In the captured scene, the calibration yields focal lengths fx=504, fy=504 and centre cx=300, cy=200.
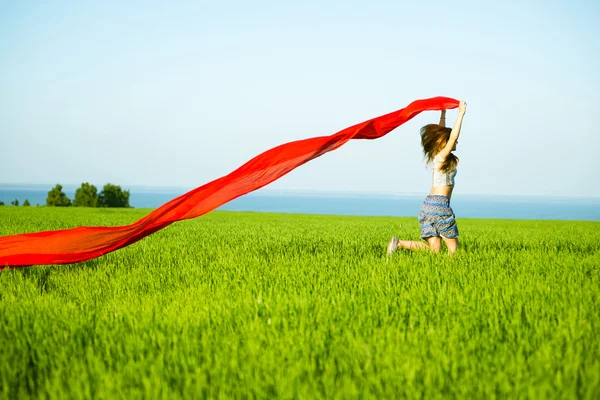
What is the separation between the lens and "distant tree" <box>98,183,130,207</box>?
164 feet

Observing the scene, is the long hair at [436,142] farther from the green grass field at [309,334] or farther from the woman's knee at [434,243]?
the green grass field at [309,334]

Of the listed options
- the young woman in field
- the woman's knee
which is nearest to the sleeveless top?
the young woman in field

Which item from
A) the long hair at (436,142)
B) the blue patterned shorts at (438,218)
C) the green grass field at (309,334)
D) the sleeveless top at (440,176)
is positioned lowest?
the green grass field at (309,334)

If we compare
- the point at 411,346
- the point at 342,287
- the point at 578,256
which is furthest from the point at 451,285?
the point at 578,256

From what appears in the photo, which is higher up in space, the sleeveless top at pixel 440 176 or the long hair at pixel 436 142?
the long hair at pixel 436 142

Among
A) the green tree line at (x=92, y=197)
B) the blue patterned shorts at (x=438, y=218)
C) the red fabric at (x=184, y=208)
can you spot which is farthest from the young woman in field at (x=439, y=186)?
the green tree line at (x=92, y=197)

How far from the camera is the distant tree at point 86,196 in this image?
5062 cm

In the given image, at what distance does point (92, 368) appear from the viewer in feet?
9.35

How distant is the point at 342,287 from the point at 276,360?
1970 mm

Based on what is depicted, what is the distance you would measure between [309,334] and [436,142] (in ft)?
13.5

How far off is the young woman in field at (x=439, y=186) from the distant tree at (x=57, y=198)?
48.9 metres

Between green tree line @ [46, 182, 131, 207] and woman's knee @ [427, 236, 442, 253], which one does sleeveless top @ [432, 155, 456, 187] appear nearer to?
woman's knee @ [427, 236, 442, 253]

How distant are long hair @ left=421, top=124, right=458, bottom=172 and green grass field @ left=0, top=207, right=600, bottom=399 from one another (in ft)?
5.01

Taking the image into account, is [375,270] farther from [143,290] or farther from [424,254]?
[143,290]
